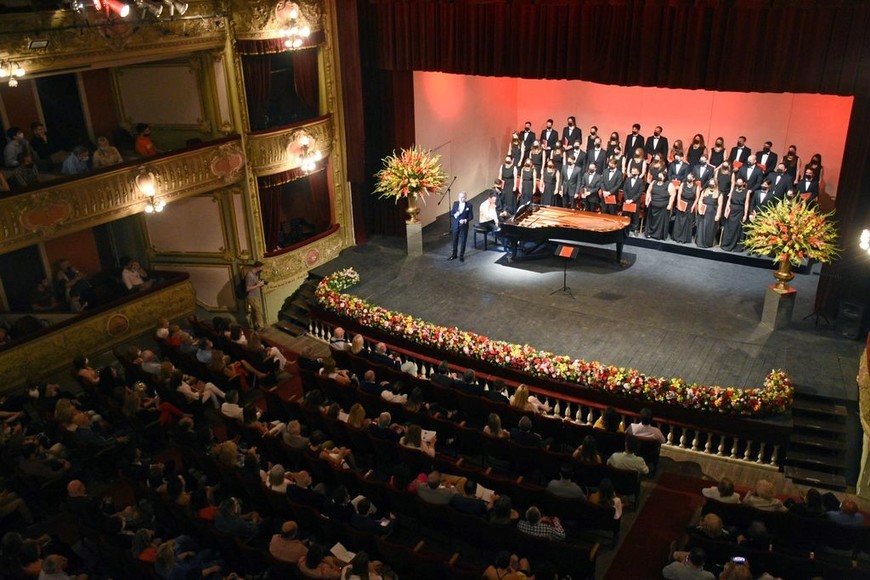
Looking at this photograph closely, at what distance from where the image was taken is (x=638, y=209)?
17.3 m

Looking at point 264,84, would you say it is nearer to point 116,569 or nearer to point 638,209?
point 638,209

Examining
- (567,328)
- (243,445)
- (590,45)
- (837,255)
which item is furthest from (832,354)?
(243,445)

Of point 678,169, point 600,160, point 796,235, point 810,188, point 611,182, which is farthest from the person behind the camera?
point 600,160

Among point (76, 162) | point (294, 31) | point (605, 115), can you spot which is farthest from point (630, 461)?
point (605, 115)

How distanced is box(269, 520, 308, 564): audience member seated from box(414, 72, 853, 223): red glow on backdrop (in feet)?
36.8

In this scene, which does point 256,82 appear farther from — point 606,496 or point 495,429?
point 606,496

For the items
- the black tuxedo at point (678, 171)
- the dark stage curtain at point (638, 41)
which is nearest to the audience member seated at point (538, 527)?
the dark stage curtain at point (638, 41)

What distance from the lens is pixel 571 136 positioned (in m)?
18.4

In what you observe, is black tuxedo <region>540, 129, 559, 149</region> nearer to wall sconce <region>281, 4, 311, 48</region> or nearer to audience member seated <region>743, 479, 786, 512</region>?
wall sconce <region>281, 4, 311, 48</region>

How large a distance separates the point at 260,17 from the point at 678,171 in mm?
8931

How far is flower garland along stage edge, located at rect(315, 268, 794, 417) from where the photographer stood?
432 inches

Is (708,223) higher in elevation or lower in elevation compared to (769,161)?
lower

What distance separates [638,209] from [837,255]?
5114 millimetres

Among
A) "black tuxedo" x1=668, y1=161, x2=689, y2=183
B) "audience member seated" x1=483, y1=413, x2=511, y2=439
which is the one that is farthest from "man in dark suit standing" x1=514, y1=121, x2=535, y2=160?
"audience member seated" x1=483, y1=413, x2=511, y2=439
